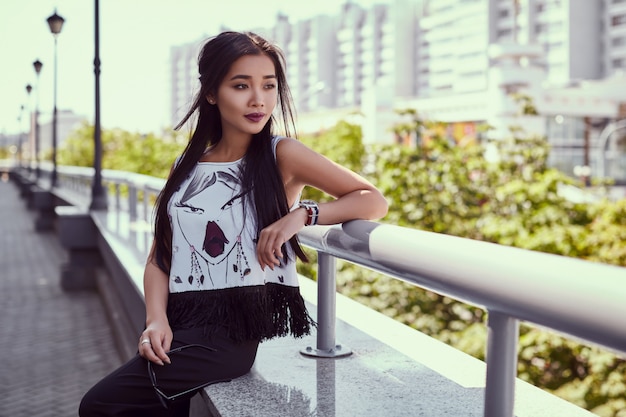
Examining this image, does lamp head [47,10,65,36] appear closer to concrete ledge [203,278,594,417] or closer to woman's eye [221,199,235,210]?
concrete ledge [203,278,594,417]

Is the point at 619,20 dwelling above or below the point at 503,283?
above

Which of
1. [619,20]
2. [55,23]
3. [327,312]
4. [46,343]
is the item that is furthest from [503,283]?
[619,20]

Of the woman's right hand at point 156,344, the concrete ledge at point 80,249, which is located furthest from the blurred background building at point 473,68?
the concrete ledge at point 80,249

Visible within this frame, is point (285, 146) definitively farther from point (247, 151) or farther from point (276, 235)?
point (276, 235)

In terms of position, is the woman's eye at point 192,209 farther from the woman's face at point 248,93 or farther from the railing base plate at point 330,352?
the railing base plate at point 330,352

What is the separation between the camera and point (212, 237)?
2.46 meters

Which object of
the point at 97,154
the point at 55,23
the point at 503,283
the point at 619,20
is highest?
the point at 619,20

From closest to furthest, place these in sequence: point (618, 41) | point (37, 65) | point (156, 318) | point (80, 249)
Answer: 1. point (156, 318)
2. point (80, 249)
3. point (37, 65)
4. point (618, 41)

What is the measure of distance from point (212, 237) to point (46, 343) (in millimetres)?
6766

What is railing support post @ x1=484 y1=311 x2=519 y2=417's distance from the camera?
1.50 meters

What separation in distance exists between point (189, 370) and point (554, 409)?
3.26 ft

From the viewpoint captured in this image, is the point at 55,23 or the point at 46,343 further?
the point at 55,23

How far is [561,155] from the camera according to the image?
2277 inches

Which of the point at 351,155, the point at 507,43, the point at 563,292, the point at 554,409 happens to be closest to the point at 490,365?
the point at 563,292
